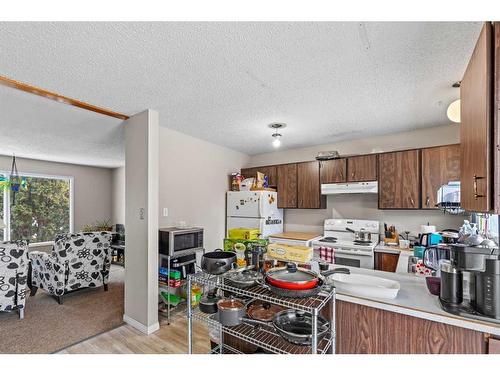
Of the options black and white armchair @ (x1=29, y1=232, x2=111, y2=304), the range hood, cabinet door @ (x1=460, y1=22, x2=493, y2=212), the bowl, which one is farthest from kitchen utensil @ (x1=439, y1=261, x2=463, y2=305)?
black and white armchair @ (x1=29, y1=232, x2=111, y2=304)

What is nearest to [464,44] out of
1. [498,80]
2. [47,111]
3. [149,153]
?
[498,80]

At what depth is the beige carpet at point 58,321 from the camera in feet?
7.64

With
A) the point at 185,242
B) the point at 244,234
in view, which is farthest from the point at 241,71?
the point at 244,234

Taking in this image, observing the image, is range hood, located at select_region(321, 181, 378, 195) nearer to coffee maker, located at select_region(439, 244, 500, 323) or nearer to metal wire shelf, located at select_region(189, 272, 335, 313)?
coffee maker, located at select_region(439, 244, 500, 323)

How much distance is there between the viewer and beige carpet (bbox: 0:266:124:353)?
233 centimetres

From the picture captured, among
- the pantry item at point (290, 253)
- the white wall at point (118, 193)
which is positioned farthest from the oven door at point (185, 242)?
the white wall at point (118, 193)

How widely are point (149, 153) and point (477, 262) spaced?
2576mm

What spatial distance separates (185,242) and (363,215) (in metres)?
2.55

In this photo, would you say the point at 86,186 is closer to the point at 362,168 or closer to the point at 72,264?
the point at 72,264

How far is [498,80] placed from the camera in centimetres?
94

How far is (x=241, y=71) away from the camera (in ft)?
5.91

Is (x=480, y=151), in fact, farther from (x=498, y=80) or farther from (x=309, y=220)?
(x=309, y=220)
